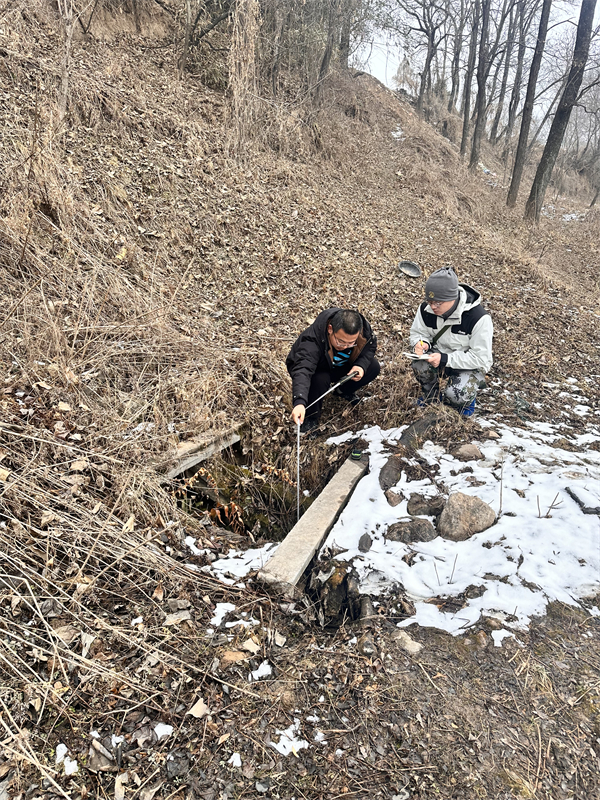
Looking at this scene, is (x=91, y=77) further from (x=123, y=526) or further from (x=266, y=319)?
(x=123, y=526)

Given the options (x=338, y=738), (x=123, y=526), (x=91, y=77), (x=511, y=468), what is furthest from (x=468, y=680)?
(x=91, y=77)

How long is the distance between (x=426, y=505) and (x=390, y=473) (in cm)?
41

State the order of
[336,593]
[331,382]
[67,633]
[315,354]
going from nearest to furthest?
1. [67,633]
2. [336,593]
3. [315,354]
4. [331,382]

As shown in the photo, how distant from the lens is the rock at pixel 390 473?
3.44 m

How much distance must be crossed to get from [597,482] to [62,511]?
3540 mm

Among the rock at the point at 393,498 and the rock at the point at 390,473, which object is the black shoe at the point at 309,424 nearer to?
the rock at the point at 390,473

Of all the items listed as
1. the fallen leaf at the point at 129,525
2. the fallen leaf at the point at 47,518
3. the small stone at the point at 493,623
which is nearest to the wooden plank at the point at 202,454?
the fallen leaf at the point at 129,525

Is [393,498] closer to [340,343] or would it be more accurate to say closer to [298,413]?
[298,413]

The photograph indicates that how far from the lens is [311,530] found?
3.10 metres

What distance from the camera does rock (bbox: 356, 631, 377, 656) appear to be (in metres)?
2.37

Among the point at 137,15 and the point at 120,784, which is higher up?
the point at 137,15

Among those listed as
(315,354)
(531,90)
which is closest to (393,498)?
(315,354)

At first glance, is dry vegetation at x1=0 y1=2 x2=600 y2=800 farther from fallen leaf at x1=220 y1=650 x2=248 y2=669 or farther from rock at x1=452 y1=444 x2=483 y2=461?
rock at x1=452 y1=444 x2=483 y2=461

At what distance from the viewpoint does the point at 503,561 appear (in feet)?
8.96
